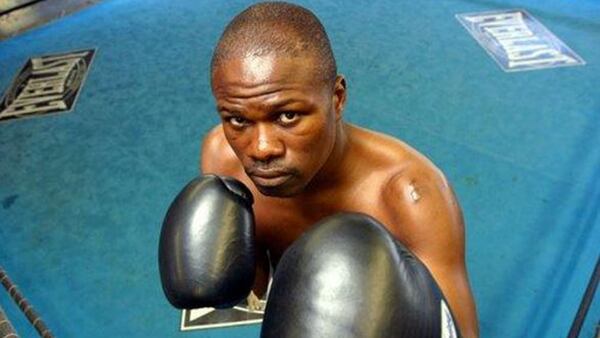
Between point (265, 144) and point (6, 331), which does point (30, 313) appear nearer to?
point (6, 331)

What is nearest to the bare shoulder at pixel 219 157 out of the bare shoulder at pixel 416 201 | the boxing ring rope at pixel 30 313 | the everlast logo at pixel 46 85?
the bare shoulder at pixel 416 201

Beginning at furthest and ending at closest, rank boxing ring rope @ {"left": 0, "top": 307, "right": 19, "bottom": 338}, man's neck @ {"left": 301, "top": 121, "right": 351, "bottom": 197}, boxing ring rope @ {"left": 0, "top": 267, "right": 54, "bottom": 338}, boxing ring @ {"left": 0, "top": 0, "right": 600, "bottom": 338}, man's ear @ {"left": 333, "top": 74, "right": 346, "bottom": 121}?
1. boxing ring @ {"left": 0, "top": 0, "right": 600, "bottom": 338}
2. boxing ring rope @ {"left": 0, "top": 267, "right": 54, "bottom": 338}
3. boxing ring rope @ {"left": 0, "top": 307, "right": 19, "bottom": 338}
4. man's neck @ {"left": 301, "top": 121, "right": 351, "bottom": 197}
5. man's ear @ {"left": 333, "top": 74, "right": 346, "bottom": 121}

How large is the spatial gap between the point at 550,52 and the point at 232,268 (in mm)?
3083

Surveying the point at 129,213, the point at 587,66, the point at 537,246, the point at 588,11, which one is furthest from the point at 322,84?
the point at 588,11

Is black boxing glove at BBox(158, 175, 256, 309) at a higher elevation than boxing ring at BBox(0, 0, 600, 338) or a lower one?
higher

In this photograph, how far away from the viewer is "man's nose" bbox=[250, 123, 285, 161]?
2.91 feet

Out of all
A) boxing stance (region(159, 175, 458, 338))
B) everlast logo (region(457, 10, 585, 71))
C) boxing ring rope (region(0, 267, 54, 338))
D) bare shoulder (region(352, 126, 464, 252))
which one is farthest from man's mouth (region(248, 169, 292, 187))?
everlast logo (region(457, 10, 585, 71))

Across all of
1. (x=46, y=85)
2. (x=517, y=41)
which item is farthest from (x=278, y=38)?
(x=46, y=85)

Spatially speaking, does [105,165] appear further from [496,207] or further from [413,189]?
[413,189]

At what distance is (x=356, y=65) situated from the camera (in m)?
3.47

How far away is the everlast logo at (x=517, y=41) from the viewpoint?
131 inches

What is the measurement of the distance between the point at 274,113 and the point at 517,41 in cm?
315

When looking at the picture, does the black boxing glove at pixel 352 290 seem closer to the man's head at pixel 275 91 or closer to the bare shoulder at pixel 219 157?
the man's head at pixel 275 91

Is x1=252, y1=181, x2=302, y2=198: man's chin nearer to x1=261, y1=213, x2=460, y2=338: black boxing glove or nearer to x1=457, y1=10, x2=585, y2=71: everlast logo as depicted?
x1=261, y1=213, x2=460, y2=338: black boxing glove
